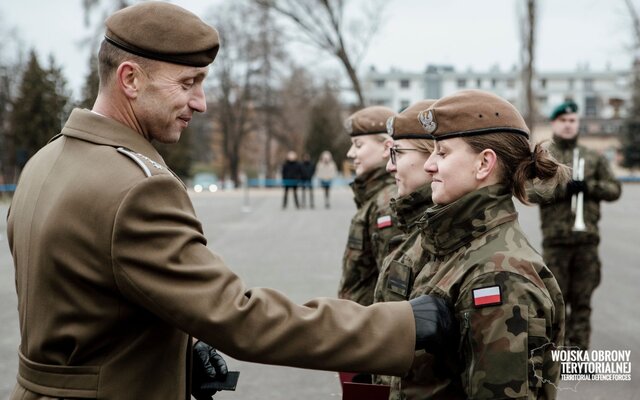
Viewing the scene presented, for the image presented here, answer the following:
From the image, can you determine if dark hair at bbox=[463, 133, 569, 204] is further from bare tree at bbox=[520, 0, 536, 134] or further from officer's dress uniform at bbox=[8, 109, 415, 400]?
bare tree at bbox=[520, 0, 536, 134]

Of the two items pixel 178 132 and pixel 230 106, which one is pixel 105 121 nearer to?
pixel 178 132

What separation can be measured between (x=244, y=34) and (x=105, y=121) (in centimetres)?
3899

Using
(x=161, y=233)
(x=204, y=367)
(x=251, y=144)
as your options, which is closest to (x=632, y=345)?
(x=204, y=367)

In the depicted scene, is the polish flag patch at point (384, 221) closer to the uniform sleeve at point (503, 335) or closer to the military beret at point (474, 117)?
the military beret at point (474, 117)

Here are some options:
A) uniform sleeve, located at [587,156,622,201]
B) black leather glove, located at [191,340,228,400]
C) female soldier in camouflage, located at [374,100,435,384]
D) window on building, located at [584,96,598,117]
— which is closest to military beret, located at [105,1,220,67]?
black leather glove, located at [191,340,228,400]

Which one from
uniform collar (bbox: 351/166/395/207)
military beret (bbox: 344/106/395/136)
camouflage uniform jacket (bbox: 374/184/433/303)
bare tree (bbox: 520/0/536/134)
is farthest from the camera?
bare tree (bbox: 520/0/536/134)

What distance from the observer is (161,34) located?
1910 mm

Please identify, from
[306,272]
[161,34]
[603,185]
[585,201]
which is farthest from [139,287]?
[306,272]

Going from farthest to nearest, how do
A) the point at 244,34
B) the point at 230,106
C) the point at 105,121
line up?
the point at 230,106, the point at 244,34, the point at 105,121

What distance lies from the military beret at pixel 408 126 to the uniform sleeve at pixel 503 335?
4.17 feet

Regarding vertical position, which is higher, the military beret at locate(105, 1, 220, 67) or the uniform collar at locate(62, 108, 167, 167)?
the military beret at locate(105, 1, 220, 67)

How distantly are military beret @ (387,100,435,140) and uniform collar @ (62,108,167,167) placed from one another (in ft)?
4.74

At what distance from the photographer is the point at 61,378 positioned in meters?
1.80

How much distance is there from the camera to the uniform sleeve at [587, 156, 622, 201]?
18.5ft
